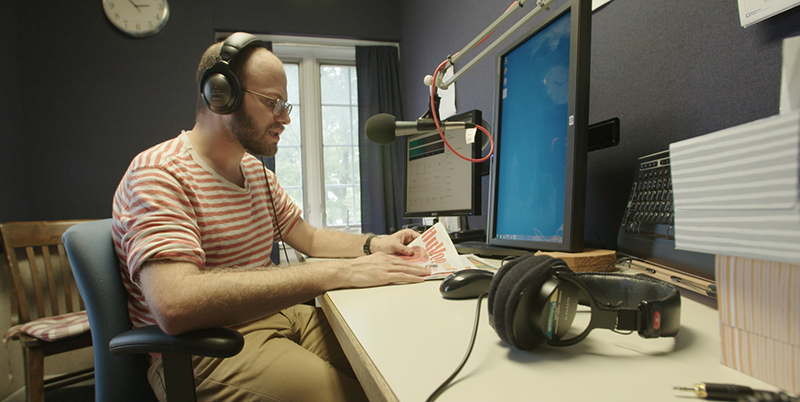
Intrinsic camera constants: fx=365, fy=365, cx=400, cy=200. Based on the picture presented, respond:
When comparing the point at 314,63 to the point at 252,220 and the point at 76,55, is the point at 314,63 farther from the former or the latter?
the point at 252,220

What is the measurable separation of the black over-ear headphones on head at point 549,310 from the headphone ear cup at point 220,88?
885 mm

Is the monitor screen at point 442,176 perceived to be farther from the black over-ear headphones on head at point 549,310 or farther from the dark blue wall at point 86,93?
the dark blue wall at point 86,93

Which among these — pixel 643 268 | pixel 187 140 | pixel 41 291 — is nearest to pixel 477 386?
pixel 643 268

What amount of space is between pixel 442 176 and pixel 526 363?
1.15 metres

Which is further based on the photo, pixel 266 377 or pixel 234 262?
pixel 234 262

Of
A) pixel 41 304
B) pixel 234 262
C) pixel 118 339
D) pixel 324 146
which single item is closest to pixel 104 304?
pixel 118 339

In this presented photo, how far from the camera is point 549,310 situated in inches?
15.4

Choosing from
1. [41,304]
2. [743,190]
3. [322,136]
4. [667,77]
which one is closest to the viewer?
[743,190]

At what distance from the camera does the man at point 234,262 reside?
71 centimetres

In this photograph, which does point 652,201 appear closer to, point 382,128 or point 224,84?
point 382,128

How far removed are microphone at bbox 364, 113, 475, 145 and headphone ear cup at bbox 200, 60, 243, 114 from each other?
0.38 meters

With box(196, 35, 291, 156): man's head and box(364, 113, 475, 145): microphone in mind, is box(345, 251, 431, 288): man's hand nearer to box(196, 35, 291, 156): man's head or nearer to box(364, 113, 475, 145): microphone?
box(364, 113, 475, 145): microphone

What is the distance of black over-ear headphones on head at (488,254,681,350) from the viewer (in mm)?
389

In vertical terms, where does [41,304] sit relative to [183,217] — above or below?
below
